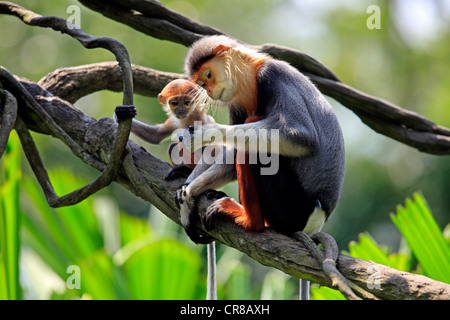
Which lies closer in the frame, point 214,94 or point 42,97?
point 214,94

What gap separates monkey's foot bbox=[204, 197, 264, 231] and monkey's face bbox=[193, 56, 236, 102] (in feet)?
2.70

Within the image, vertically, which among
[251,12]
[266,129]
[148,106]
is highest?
[251,12]

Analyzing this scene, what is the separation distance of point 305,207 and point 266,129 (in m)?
0.65

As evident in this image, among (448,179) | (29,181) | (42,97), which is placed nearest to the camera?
(42,97)

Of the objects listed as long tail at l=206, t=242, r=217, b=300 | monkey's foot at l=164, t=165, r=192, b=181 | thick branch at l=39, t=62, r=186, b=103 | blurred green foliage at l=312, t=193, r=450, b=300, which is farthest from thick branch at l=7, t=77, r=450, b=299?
blurred green foliage at l=312, t=193, r=450, b=300

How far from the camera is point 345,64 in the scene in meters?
28.7

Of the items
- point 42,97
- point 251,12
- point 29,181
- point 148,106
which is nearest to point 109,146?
point 42,97

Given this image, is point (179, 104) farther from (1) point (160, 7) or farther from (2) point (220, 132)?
(2) point (220, 132)

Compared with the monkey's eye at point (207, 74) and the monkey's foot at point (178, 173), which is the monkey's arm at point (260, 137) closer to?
the monkey's foot at point (178, 173)

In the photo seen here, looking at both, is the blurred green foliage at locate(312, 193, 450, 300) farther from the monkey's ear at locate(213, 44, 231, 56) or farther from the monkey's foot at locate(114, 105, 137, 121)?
the monkey's foot at locate(114, 105, 137, 121)

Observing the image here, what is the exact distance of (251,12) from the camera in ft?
101

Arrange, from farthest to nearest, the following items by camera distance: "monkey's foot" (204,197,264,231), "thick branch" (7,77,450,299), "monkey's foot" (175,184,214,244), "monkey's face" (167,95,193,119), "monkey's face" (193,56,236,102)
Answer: "monkey's face" (167,95,193,119), "monkey's face" (193,56,236,102), "monkey's foot" (175,184,214,244), "monkey's foot" (204,197,264,231), "thick branch" (7,77,450,299)

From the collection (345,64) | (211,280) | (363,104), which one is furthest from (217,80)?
(345,64)

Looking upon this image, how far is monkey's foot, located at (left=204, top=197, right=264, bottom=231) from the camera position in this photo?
3610 mm
